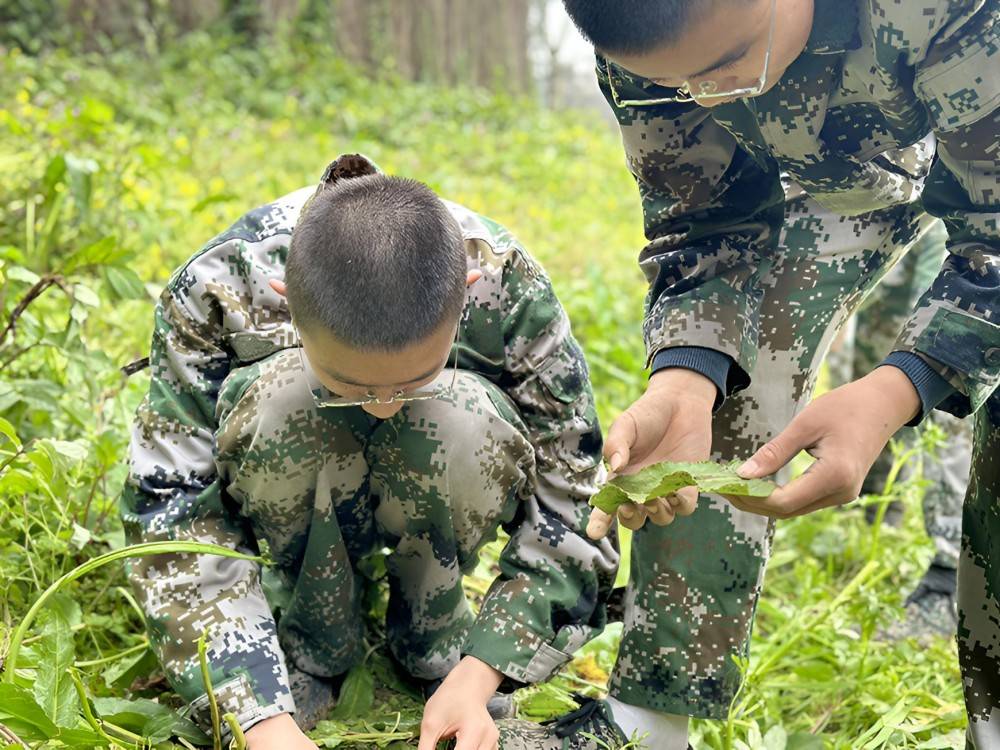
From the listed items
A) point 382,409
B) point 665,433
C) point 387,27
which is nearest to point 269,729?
point 382,409

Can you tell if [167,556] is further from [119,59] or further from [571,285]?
[119,59]

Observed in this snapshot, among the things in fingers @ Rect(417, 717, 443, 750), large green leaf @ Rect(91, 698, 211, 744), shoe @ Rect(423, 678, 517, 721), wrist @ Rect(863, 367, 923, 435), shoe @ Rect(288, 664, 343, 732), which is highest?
wrist @ Rect(863, 367, 923, 435)

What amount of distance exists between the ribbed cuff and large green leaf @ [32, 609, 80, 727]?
3.04ft

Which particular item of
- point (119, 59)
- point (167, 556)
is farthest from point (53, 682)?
point (119, 59)

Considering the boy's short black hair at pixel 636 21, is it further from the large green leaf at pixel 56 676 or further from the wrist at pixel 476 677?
the large green leaf at pixel 56 676

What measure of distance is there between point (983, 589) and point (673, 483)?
0.66m

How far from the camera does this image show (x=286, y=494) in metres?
1.70

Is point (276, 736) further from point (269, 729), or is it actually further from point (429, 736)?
point (429, 736)

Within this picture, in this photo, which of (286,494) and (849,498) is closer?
(849,498)

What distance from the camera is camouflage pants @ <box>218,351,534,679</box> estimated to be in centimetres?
167

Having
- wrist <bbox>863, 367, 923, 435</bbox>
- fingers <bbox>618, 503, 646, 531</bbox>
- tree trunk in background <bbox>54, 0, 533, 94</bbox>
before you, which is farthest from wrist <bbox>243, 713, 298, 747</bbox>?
tree trunk in background <bbox>54, 0, 533, 94</bbox>

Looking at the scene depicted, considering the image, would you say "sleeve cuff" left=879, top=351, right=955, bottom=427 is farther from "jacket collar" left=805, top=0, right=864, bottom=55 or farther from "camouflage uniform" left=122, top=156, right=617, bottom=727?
"camouflage uniform" left=122, top=156, right=617, bottom=727

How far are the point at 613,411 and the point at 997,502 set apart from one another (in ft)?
5.55

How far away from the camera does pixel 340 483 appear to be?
1722mm
